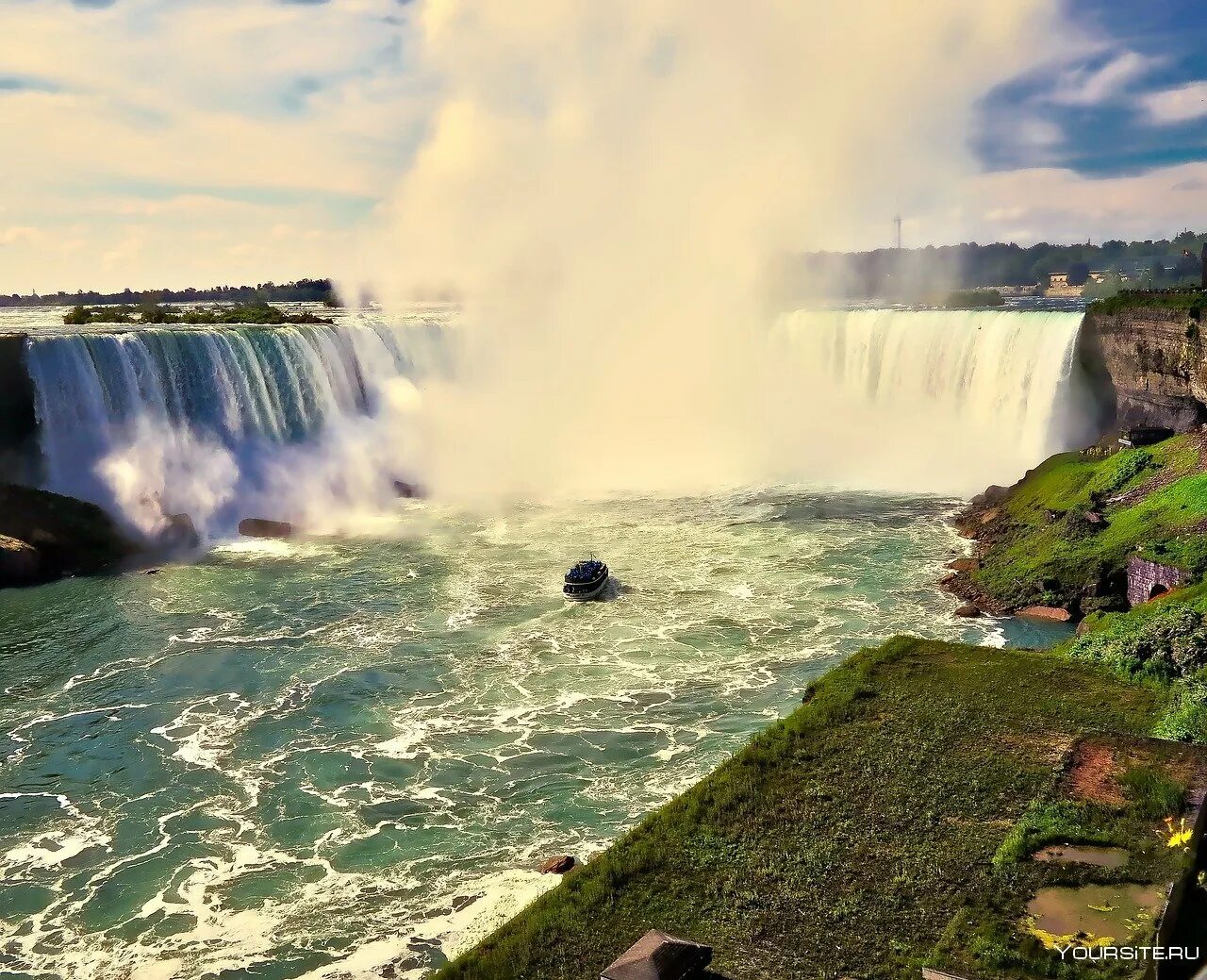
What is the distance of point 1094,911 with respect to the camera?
13625 millimetres

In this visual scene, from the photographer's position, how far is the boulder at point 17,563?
3738 centimetres

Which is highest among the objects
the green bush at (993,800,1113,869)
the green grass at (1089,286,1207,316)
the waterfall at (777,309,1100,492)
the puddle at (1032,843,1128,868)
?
the green grass at (1089,286,1207,316)

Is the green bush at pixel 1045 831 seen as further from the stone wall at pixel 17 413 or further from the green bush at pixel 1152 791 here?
the stone wall at pixel 17 413

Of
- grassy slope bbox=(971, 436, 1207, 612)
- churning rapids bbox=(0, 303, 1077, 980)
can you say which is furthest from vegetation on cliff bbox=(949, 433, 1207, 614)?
churning rapids bbox=(0, 303, 1077, 980)

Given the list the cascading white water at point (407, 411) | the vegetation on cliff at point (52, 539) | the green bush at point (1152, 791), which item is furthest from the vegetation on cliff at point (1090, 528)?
the vegetation on cliff at point (52, 539)

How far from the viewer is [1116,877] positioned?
14.3 m

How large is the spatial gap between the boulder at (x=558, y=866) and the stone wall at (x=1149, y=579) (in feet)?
65.1

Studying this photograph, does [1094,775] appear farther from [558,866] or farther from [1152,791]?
[558,866]

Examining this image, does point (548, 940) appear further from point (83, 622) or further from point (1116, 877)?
point (83, 622)

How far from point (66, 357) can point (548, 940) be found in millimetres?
41145

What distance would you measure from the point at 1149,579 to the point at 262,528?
119 feet

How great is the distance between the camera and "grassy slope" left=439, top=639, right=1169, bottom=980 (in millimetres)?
13562

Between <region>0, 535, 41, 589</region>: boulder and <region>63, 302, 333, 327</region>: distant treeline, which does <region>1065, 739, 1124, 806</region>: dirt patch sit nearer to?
<region>0, 535, 41, 589</region>: boulder

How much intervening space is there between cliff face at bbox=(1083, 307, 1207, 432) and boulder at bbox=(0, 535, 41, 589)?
1847 inches
